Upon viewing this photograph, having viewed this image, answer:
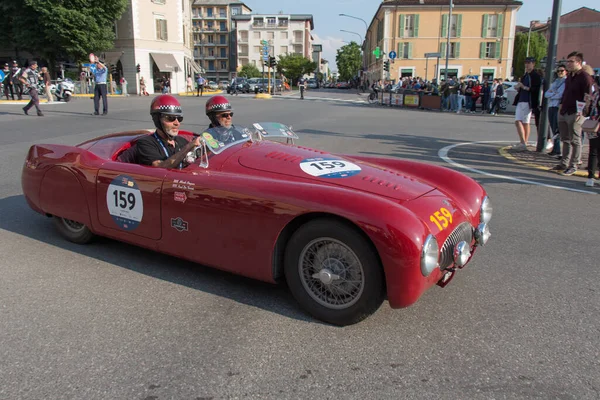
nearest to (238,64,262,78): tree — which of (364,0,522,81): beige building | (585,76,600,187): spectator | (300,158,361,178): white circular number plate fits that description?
(364,0,522,81): beige building

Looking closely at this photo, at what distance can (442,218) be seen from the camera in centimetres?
293

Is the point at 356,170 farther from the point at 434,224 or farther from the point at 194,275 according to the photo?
the point at 194,275

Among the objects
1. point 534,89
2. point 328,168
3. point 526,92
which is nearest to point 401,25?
point 534,89

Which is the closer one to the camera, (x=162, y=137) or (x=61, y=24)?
(x=162, y=137)

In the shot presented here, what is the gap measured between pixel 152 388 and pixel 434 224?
1768 millimetres

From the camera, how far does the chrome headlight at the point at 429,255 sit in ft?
8.36

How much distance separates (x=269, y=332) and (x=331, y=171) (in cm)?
125

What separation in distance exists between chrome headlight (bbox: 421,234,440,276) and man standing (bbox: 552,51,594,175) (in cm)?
591

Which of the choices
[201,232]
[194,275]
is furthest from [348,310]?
[194,275]

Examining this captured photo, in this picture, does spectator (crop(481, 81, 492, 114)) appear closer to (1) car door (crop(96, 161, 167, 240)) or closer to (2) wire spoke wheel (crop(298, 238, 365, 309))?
(1) car door (crop(96, 161, 167, 240))

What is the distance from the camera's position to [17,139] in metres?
10.5

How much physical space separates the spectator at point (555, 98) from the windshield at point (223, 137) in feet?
24.0

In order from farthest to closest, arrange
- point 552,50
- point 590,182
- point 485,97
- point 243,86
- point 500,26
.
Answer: point 500,26 < point 243,86 < point 485,97 < point 552,50 < point 590,182

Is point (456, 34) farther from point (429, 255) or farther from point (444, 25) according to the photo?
point (429, 255)
